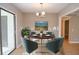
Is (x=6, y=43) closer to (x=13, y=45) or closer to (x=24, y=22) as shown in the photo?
(x=13, y=45)

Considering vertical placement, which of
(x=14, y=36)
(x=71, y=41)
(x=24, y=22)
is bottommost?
(x=71, y=41)

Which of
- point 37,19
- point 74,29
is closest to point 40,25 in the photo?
point 37,19

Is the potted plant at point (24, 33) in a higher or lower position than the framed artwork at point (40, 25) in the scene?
lower

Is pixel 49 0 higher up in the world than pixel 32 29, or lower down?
higher up

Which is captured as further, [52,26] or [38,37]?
[52,26]

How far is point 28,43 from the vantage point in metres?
4.24

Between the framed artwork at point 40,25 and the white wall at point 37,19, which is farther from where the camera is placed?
the white wall at point 37,19

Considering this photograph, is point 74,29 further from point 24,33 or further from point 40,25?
point 24,33

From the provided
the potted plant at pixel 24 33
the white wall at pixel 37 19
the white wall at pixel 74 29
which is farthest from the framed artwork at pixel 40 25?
the white wall at pixel 74 29

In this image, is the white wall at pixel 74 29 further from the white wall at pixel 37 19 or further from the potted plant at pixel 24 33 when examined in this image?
the potted plant at pixel 24 33

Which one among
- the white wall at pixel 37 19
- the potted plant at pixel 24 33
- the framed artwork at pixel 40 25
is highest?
the white wall at pixel 37 19
